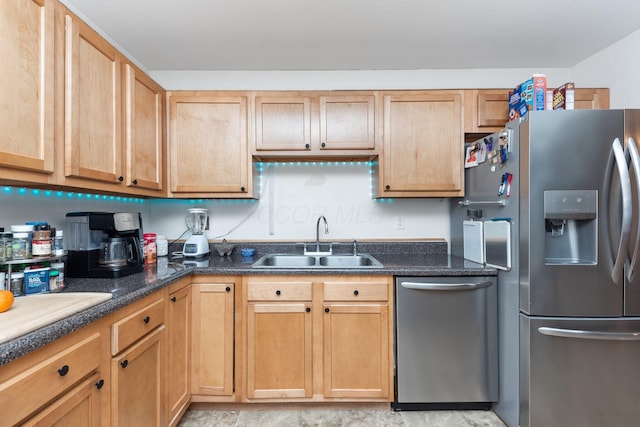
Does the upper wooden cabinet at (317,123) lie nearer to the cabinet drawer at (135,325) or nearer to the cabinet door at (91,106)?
the cabinet door at (91,106)

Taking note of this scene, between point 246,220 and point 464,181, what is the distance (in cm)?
171

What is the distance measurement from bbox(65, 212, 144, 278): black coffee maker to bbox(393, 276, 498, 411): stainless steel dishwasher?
1.56 metres

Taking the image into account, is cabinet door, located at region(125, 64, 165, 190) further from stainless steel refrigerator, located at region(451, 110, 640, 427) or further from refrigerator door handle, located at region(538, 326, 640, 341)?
refrigerator door handle, located at region(538, 326, 640, 341)

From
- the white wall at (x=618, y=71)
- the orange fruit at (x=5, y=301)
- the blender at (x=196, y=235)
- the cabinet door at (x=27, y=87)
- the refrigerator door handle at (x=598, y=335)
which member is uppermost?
the white wall at (x=618, y=71)

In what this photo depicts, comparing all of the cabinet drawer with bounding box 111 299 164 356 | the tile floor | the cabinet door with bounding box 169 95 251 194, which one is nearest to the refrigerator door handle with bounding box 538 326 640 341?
the tile floor

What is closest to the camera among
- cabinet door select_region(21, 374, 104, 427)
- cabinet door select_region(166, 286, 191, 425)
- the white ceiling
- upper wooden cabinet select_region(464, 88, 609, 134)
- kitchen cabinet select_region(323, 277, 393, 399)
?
cabinet door select_region(21, 374, 104, 427)

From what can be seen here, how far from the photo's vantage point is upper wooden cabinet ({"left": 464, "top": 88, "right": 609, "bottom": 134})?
Answer: 225 centimetres

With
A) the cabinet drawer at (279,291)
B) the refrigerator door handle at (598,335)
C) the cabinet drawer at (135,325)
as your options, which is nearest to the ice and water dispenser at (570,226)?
the refrigerator door handle at (598,335)

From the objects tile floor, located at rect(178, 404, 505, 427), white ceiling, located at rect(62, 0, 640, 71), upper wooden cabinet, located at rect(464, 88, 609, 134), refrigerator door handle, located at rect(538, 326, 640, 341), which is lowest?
tile floor, located at rect(178, 404, 505, 427)

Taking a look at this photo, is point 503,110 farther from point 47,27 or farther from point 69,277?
point 69,277

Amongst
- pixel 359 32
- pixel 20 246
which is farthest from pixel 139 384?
pixel 359 32

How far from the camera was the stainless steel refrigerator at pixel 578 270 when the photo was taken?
158 cm

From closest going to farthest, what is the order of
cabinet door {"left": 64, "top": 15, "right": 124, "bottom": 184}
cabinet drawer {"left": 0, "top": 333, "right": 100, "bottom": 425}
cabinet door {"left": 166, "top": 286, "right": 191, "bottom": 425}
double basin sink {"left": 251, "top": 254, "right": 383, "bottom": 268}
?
cabinet drawer {"left": 0, "top": 333, "right": 100, "bottom": 425}, cabinet door {"left": 64, "top": 15, "right": 124, "bottom": 184}, cabinet door {"left": 166, "top": 286, "right": 191, "bottom": 425}, double basin sink {"left": 251, "top": 254, "right": 383, "bottom": 268}

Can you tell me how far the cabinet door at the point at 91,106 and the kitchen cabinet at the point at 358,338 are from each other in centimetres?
137
